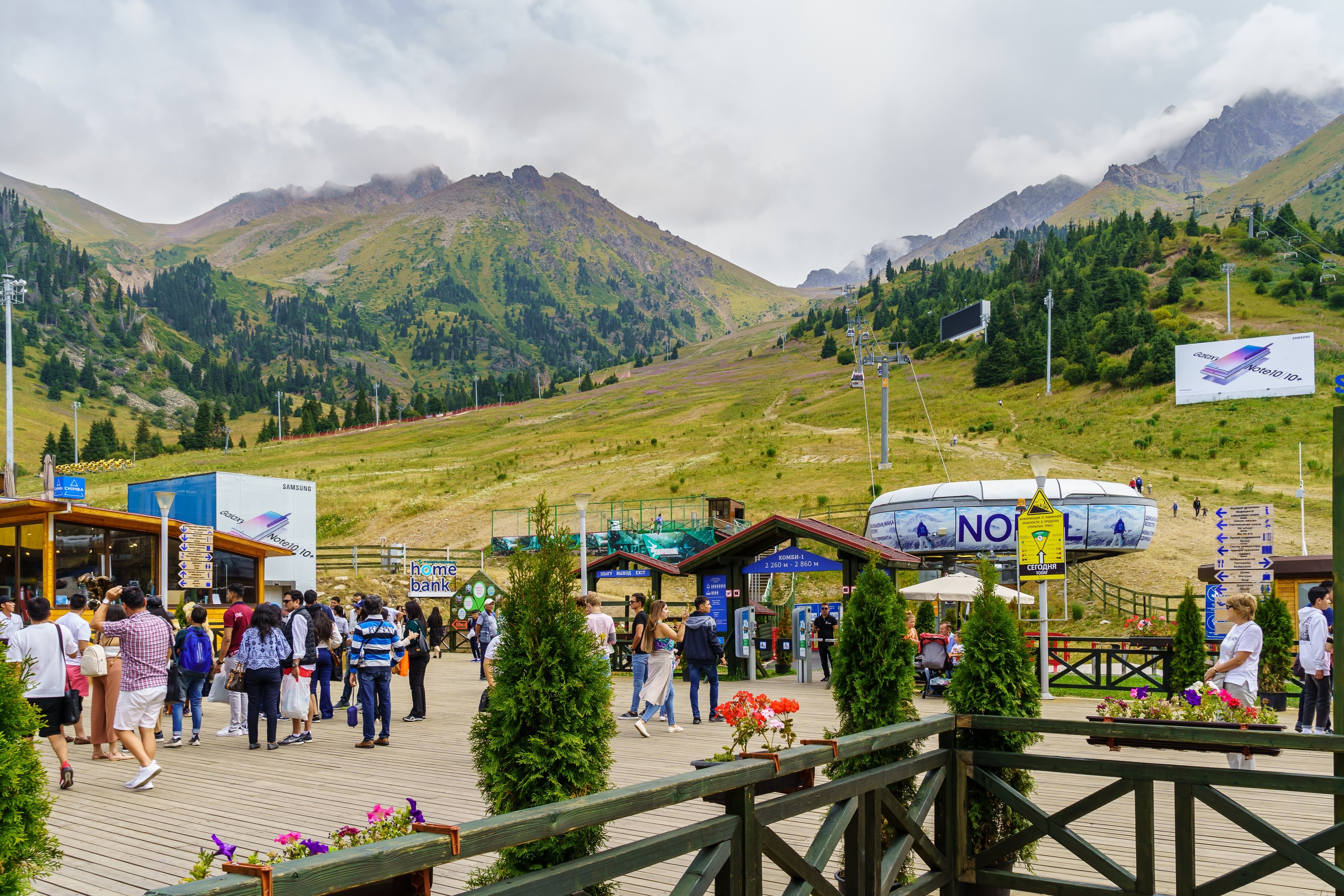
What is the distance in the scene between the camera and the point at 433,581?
32500mm

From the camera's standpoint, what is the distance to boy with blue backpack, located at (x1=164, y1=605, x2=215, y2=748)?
11.4 metres

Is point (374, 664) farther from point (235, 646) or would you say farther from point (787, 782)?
point (787, 782)

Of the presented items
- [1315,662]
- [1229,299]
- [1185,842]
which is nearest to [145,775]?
[1185,842]

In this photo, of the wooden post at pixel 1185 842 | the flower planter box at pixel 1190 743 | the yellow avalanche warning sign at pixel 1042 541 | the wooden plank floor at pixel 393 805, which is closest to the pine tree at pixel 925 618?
the yellow avalanche warning sign at pixel 1042 541

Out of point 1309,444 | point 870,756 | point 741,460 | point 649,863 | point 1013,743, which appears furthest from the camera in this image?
point 741,460

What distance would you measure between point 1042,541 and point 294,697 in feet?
37.5

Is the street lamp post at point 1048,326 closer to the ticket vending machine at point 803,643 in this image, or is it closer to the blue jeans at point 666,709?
the ticket vending machine at point 803,643

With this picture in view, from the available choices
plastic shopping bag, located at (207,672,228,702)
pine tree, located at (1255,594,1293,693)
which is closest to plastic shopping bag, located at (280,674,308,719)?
plastic shopping bag, located at (207,672,228,702)

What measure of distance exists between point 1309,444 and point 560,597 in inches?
2517

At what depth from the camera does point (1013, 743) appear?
224 inches

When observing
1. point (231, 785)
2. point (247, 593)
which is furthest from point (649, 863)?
point (247, 593)

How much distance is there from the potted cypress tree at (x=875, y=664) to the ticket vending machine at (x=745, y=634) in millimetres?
13235

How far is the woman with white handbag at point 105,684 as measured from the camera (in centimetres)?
917

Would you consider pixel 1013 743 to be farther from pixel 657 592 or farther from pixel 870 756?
pixel 657 592
